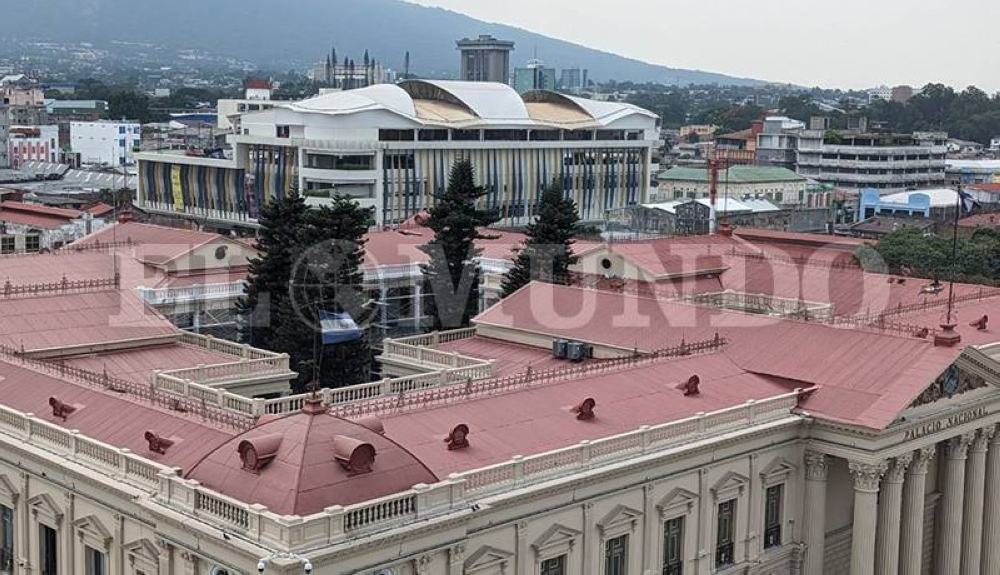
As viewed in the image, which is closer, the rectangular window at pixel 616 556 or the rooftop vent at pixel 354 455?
the rooftop vent at pixel 354 455

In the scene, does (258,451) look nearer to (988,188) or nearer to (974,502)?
(974,502)

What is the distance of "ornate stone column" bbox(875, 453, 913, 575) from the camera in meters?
36.0

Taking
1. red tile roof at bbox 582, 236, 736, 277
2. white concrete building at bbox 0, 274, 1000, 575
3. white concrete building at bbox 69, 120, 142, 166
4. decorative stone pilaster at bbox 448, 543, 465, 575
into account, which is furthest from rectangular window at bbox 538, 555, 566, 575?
white concrete building at bbox 69, 120, 142, 166

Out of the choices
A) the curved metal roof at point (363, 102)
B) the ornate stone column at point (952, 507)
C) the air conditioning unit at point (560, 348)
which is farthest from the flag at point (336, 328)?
the curved metal roof at point (363, 102)

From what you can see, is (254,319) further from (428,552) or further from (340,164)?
(340,164)

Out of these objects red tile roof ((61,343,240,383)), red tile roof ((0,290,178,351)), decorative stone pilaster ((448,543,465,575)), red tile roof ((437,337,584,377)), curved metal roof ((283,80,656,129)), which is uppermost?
curved metal roof ((283,80,656,129))

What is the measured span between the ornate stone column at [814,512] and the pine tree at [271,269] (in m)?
25.8

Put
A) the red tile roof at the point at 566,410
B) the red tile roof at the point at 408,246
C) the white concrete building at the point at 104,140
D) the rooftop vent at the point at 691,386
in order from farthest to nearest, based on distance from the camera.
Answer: the white concrete building at the point at 104,140
the red tile roof at the point at 408,246
the rooftop vent at the point at 691,386
the red tile roof at the point at 566,410

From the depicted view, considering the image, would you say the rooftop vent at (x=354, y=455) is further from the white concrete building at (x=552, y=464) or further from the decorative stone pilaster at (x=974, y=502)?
the decorative stone pilaster at (x=974, y=502)

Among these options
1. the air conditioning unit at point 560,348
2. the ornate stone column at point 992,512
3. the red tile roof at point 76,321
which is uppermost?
the red tile roof at point 76,321

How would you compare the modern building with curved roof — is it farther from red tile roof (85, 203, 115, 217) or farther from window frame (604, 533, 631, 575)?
window frame (604, 533, 631, 575)

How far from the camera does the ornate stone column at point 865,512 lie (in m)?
34.9

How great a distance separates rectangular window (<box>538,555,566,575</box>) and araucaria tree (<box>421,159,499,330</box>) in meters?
31.6

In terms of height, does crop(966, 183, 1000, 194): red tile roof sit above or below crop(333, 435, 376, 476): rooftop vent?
below
